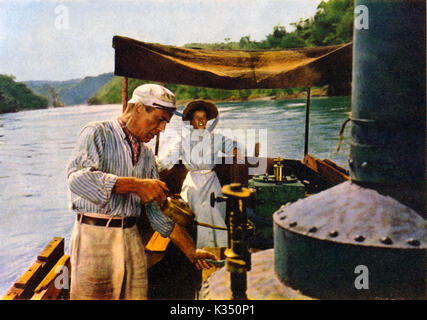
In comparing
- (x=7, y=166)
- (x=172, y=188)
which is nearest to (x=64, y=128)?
(x=7, y=166)

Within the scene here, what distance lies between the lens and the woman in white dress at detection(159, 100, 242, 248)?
17.8ft

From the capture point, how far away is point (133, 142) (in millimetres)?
2592

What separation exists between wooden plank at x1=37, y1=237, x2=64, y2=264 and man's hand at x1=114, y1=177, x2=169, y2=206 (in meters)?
2.29

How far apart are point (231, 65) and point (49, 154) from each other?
5490 cm

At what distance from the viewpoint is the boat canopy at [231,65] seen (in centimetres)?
451

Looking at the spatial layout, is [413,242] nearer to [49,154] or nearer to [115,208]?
[115,208]

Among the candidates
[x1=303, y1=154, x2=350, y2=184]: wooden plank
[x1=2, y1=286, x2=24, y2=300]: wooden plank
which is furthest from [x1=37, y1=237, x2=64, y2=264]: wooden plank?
[x1=303, y1=154, x2=350, y2=184]: wooden plank

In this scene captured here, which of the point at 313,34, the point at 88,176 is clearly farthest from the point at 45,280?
the point at 313,34

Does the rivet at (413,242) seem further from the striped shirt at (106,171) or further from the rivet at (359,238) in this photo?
the striped shirt at (106,171)

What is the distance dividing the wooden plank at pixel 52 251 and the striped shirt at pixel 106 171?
6.30 feet

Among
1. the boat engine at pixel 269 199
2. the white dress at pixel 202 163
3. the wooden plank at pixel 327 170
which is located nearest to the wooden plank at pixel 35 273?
the white dress at pixel 202 163

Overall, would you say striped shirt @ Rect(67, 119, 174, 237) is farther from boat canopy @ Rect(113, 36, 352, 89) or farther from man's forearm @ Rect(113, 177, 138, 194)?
boat canopy @ Rect(113, 36, 352, 89)
